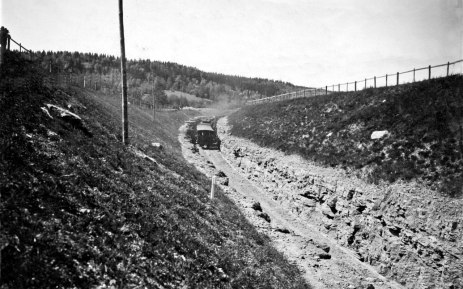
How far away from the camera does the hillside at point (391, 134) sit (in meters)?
17.4

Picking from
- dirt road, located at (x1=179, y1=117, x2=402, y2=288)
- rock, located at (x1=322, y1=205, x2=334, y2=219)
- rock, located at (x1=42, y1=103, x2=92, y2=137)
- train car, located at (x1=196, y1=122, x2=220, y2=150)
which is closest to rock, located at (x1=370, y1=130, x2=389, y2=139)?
rock, located at (x1=322, y1=205, x2=334, y2=219)

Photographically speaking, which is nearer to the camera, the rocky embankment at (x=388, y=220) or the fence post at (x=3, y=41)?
the rocky embankment at (x=388, y=220)

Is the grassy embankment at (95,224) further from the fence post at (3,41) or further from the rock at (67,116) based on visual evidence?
the fence post at (3,41)

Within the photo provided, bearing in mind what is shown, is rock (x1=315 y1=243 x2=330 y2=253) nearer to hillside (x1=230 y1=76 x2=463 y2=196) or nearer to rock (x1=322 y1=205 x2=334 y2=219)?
rock (x1=322 y1=205 x2=334 y2=219)

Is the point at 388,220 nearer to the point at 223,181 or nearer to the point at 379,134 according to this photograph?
the point at 379,134

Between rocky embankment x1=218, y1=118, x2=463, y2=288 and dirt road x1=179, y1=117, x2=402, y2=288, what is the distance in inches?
30.4

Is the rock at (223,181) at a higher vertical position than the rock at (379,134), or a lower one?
lower

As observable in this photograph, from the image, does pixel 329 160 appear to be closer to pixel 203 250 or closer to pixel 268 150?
pixel 268 150

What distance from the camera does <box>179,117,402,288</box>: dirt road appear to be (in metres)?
15.1

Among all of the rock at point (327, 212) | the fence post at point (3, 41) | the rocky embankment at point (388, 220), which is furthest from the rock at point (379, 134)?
the fence post at point (3, 41)

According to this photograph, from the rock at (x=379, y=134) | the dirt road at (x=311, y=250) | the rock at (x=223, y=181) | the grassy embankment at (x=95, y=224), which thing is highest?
the rock at (x=379, y=134)

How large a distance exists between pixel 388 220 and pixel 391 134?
9.22m

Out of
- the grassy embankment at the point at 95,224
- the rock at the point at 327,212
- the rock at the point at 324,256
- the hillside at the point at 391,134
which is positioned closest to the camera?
the grassy embankment at the point at 95,224

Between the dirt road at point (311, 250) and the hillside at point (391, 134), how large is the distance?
6.10 metres
